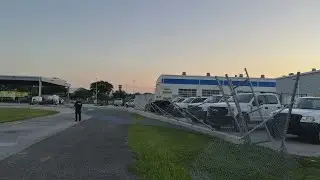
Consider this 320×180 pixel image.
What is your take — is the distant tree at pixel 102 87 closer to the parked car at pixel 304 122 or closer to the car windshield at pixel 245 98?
the car windshield at pixel 245 98

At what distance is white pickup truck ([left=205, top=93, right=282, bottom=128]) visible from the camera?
2048cm

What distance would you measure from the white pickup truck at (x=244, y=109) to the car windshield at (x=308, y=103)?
1682mm

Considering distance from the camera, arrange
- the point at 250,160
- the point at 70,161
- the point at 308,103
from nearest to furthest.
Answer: the point at 250,160 < the point at 70,161 < the point at 308,103

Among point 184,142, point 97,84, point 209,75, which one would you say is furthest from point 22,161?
point 97,84

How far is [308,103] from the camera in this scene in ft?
64.5

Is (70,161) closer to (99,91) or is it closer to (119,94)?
A: (119,94)

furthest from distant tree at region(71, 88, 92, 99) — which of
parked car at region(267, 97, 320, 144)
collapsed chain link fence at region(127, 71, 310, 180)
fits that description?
collapsed chain link fence at region(127, 71, 310, 180)

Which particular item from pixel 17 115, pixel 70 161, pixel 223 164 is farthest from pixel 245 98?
pixel 17 115

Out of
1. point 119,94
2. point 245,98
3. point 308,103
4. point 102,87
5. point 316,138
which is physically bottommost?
point 316,138

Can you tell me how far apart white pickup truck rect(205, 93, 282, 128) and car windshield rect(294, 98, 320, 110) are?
5.52ft

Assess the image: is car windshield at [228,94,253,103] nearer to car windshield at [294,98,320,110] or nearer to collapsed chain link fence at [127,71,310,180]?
car windshield at [294,98,320,110]

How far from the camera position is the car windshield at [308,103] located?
19298 millimetres

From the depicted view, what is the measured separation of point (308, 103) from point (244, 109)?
15.1 feet

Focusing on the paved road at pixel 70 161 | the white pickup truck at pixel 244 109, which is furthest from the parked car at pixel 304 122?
the paved road at pixel 70 161
